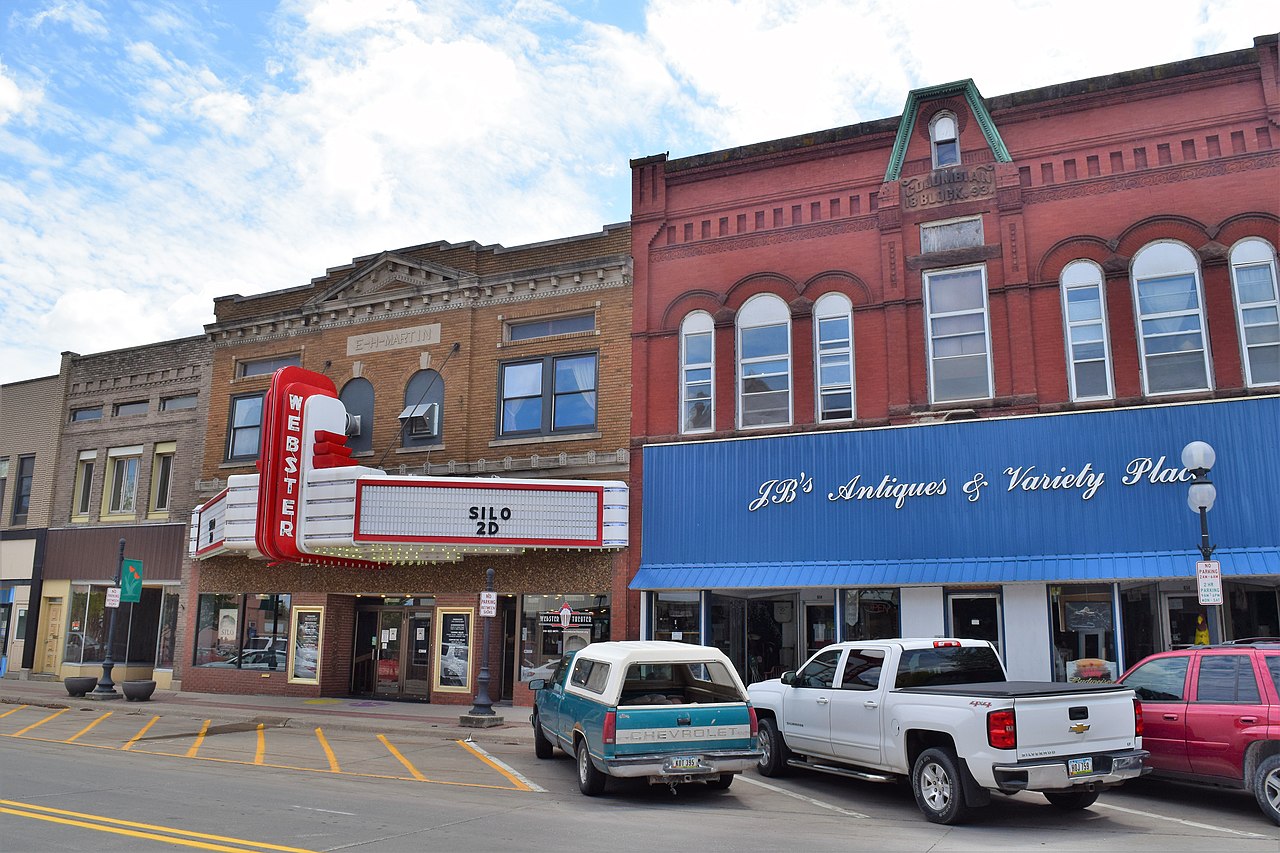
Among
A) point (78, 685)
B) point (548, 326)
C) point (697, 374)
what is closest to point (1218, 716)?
point (697, 374)

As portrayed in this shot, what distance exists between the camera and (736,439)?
2083 centimetres

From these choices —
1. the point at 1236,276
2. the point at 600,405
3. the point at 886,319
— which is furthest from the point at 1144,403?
the point at 600,405

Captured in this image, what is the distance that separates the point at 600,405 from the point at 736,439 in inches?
139

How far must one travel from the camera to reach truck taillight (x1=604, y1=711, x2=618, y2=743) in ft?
36.5

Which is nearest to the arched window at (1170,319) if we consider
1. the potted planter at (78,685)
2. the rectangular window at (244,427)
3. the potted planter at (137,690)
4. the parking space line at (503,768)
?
the parking space line at (503,768)

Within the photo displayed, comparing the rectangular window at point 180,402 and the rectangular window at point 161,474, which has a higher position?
the rectangular window at point 180,402

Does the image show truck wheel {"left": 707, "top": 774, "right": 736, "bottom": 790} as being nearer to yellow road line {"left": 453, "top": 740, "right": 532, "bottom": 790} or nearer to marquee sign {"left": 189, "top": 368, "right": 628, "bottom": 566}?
yellow road line {"left": 453, "top": 740, "right": 532, "bottom": 790}

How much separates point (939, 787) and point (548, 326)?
16012 millimetres

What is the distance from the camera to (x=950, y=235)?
2003cm

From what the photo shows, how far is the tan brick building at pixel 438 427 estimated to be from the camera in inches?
885

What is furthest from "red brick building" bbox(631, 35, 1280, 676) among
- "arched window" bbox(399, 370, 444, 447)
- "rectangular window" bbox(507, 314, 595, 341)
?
"arched window" bbox(399, 370, 444, 447)

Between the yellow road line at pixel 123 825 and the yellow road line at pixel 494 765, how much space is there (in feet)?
14.3

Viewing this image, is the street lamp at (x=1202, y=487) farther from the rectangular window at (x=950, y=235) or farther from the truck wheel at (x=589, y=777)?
the truck wheel at (x=589, y=777)

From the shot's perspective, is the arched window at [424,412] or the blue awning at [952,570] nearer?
the blue awning at [952,570]
